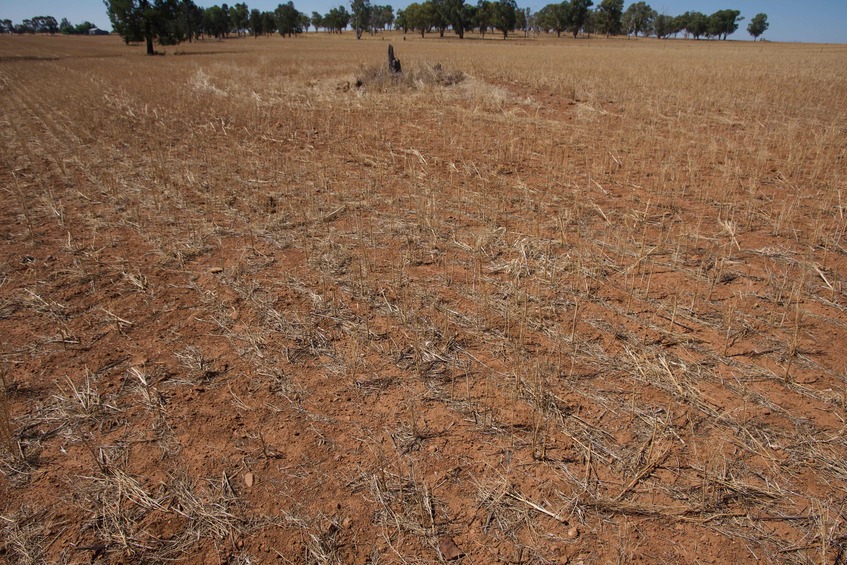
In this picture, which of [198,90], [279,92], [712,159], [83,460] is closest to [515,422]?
[83,460]

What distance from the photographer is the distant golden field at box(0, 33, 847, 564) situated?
7.62ft

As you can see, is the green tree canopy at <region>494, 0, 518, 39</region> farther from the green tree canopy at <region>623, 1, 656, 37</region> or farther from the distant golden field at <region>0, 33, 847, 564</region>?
the distant golden field at <region>0, 33, 847, 564</region>

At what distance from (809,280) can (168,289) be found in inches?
238

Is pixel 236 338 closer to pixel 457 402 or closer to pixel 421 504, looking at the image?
pixel 457 402

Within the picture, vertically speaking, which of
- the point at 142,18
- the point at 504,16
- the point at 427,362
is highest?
the point at 504,16

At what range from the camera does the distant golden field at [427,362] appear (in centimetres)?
232

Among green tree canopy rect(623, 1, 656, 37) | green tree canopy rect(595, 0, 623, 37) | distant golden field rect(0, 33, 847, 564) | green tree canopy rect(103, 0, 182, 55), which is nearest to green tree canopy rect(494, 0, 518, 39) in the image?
green tree canopy rect(595, 0, 623, 37)

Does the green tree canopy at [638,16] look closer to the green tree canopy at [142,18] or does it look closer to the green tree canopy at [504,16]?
the green tree canopy at [504,16]

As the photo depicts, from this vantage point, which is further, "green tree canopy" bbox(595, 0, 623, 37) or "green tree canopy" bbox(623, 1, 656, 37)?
"green tree canopy" bbox(623, 1, 656, 37)

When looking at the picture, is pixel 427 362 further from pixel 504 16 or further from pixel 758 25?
pixel 758 25

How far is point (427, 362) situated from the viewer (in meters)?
3.46

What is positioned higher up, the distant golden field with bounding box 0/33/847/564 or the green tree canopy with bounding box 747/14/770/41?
the green tree canopy with bounding box 747/14/770/41

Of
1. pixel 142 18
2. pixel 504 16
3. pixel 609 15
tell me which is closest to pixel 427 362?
pixel 142 18

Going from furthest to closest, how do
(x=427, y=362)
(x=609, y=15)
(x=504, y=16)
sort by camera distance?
(x=609, y=15)
(x=504, y=16)
(x=427, y=362)
